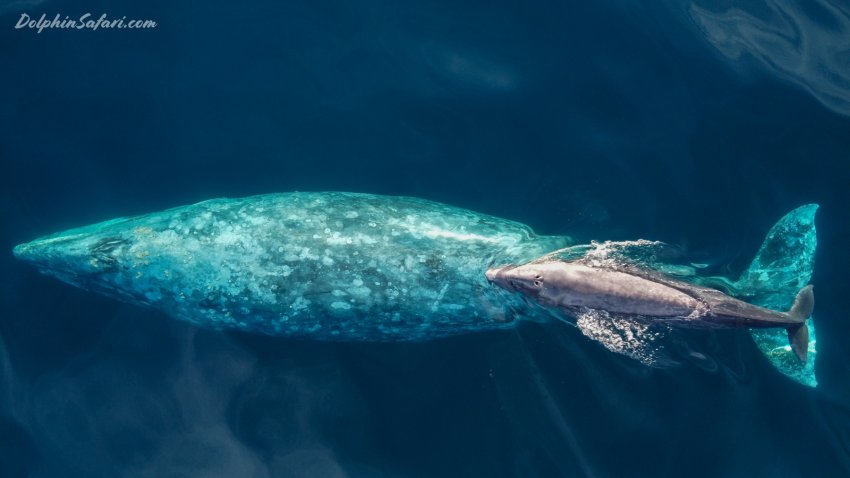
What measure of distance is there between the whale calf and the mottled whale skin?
36.8 inches

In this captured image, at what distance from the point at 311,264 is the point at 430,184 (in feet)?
9.12

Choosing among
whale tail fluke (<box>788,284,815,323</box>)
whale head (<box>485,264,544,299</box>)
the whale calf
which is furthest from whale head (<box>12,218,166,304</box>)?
whale tail fluke (<box>788,284,815,323</box>)

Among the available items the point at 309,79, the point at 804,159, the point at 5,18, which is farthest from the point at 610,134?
the point at 5,18

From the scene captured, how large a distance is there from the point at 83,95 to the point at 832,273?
452 inches

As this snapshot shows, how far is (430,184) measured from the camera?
9273 mm

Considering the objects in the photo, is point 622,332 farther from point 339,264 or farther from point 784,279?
point 339,264

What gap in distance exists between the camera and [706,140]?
8.89 metres

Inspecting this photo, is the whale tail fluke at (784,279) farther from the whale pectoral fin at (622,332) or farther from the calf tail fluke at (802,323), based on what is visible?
the whale pectoral fin at (622,332)

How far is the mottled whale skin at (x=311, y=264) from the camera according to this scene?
23.7 ft

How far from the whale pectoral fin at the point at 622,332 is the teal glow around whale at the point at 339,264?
804 mm

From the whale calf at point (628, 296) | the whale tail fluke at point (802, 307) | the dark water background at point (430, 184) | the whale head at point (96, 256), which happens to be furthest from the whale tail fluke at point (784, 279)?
the whale head at point (96, 256)

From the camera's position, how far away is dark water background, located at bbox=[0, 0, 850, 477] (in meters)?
8.34

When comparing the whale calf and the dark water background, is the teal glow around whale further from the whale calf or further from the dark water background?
the whale calf

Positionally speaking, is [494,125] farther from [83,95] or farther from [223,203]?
[83,95]
